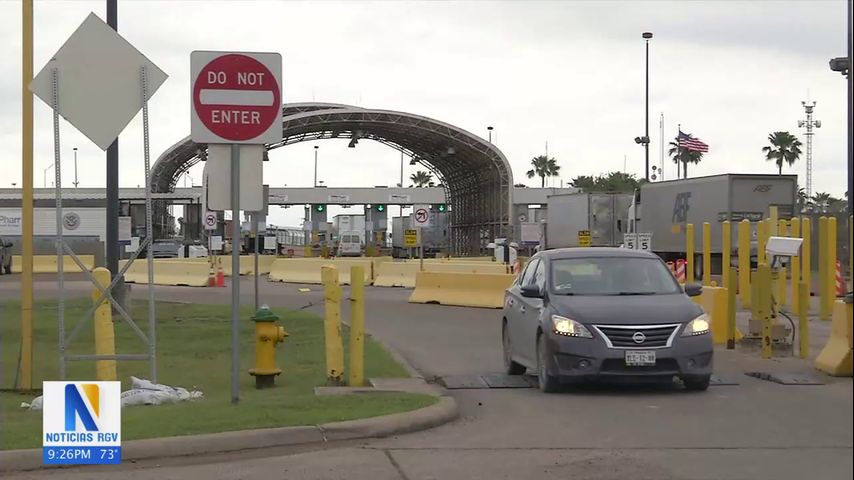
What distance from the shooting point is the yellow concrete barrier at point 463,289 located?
24125 mm

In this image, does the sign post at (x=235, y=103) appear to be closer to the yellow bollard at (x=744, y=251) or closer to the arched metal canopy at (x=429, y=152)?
the yellow bollard at (x=744, y=251)

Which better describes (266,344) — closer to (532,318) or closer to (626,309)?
(532,318)

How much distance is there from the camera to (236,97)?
936 cm

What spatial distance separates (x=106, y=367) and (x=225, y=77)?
145 inches

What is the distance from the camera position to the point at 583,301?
1095 cm

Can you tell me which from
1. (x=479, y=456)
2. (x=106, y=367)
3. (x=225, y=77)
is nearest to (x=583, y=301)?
(x=479, y=456)

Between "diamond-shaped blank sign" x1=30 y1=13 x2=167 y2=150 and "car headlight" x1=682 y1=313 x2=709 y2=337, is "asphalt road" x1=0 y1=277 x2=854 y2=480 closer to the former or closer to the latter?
"car headlight" x1=682 y1=313 x2=709 y2=337

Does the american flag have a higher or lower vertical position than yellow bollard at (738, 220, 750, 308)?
higher

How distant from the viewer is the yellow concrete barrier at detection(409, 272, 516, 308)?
24.1 m

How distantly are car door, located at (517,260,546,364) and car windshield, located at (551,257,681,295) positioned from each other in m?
0.21

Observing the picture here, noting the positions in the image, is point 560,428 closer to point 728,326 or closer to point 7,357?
point 728,326

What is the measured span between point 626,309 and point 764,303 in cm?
397

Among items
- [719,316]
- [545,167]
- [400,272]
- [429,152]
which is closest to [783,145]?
[719,316]

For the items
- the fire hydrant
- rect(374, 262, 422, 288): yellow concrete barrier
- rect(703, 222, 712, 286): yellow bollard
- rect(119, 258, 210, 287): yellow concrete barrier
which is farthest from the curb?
rect(119, 258, 210, 287): yellow concrete barrier
